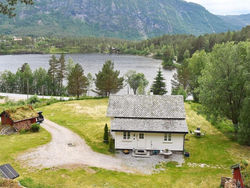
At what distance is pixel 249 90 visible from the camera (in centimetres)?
2920

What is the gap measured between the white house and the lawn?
266 centimetres

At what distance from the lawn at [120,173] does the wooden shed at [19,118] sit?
255 cm

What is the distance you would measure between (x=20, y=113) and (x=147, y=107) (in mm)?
19062

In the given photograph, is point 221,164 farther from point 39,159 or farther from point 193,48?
point 193,48

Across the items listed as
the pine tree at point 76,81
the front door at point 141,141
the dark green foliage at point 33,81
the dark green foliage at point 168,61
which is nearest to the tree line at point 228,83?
the front door at point 141,141

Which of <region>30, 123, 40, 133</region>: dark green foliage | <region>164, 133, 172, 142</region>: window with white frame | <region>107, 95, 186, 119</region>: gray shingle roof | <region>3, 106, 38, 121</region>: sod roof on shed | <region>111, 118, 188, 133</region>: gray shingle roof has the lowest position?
<region>30, 123, 40, 133</region>: dark green foliage

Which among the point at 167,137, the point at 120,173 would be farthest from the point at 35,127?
the point at 167,137

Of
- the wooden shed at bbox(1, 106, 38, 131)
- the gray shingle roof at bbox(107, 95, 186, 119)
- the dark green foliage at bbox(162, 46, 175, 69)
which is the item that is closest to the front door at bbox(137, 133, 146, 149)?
the gray shingle roof at bbox(107, 95, 186, 119)

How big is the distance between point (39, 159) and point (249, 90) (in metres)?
25.0

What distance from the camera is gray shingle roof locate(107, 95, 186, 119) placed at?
29.9 m

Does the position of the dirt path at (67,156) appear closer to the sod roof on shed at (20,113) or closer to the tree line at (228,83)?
the sod roof on shed at (20,113)

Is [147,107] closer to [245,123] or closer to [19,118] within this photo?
[245,123]

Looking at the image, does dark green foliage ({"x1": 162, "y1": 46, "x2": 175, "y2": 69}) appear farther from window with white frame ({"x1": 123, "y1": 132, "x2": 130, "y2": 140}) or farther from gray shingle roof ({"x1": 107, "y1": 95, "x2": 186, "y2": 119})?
window with white frame ({"x1": 123, "y1": 132, "x2": 130, "y2": 140})

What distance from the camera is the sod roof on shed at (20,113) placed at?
3525 cm
